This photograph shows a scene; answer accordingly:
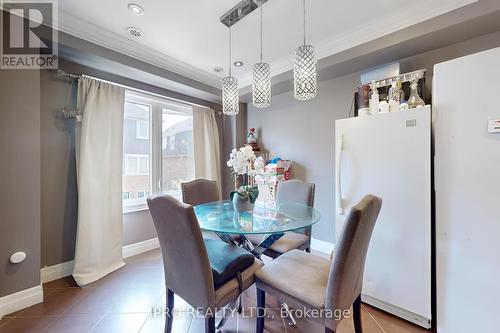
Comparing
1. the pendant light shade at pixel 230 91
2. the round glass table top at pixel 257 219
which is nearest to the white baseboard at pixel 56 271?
the round glass table top at pixel 257 219

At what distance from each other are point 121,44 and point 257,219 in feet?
7.64

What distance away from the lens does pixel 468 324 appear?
1281 mm

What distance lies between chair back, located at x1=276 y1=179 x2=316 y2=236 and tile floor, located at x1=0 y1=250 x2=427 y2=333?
2.66 feet

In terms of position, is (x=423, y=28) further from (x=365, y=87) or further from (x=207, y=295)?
(x=207, y=295)

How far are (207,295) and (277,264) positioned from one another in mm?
526

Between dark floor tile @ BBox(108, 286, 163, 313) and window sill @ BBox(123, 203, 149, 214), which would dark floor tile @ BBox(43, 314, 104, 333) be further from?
window sill @ BBox(123, 203, 149, 214)

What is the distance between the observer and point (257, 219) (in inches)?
62.3

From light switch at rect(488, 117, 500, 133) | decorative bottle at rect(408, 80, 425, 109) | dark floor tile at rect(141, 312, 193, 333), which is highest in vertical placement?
decorative bottle at rect(408, 80, 425, 109)

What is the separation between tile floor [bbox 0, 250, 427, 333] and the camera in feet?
5.00

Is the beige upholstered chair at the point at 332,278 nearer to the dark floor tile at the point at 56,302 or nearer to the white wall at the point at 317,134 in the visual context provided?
the white wall at the point at 317,134

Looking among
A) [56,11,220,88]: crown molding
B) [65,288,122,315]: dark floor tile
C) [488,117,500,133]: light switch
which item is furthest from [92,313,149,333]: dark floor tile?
[488,117,500,133]: light switch

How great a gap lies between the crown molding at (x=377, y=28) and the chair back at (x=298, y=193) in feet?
5.00

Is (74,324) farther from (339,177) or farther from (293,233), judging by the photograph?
(339,177)

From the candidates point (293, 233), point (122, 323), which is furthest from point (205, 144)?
point (122, 323)
